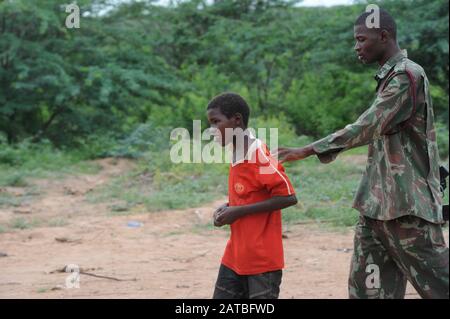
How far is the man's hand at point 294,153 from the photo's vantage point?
3.11 metres

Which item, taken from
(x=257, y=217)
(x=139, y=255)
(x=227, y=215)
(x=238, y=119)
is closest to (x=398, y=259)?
(x=257, y=217)

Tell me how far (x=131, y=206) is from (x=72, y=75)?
5484mm

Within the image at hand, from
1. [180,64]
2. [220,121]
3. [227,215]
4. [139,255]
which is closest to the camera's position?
[227,215]

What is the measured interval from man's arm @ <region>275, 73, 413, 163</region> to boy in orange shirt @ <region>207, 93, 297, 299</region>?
0.61 feet

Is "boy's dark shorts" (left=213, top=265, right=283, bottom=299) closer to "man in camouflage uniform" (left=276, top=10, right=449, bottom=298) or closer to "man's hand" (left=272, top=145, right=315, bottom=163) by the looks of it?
"man in camouflage uniform" (left=276, top=10, right=449, bottom=298)

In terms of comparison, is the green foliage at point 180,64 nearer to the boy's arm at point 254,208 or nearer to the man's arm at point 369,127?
the boy's arm at point 254,208

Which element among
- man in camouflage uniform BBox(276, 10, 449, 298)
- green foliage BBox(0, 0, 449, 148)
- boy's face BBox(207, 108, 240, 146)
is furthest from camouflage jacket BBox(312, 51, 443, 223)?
green foliage BBox(0, 0, 449, 148)

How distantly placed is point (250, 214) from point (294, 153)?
0.37 meters

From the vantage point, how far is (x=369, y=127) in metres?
3.14

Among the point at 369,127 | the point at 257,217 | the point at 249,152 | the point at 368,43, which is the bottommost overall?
the point at 257,217

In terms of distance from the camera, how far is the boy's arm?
3.29m

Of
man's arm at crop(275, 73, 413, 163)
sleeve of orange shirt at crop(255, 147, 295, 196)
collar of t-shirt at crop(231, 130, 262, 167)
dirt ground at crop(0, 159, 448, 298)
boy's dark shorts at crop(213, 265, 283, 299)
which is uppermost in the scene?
man's arm at crop(275, 73, 413, 163)

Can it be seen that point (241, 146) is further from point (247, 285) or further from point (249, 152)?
point (247, 285)

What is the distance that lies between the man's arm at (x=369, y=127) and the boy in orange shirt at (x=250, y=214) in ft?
0.61
